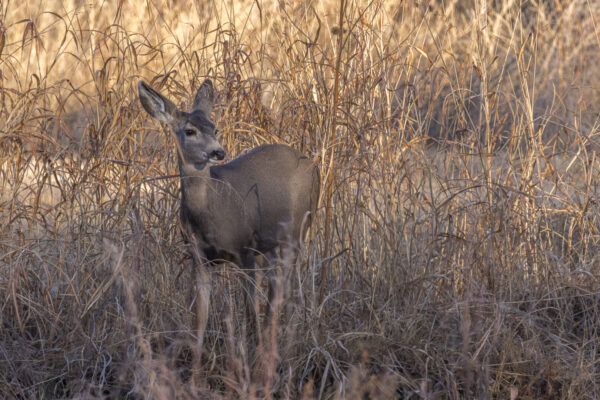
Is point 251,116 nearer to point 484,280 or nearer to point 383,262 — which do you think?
point 383,262

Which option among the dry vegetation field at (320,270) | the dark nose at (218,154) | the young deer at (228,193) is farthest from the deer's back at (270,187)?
the dark nose at (218,154)

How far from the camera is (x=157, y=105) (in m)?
4.02

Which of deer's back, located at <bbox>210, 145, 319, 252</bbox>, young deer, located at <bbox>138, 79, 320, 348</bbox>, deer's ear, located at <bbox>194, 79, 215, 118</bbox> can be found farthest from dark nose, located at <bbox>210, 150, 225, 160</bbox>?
deer's ear, located at <bbox>194, 79, 215, 118</bbox>

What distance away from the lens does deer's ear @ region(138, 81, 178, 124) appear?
393cm

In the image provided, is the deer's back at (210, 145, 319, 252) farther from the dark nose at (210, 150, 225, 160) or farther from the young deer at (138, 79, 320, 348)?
the dark nose at (210, 150, 225, 160)

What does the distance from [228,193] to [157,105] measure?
572 millimetres

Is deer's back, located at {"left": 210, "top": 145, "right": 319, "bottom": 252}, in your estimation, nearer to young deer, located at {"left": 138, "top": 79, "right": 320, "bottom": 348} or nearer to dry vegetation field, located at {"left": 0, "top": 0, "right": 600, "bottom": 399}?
young deer, located at {"left": 138, "top": 79, "right": 320, "bottom": 348}

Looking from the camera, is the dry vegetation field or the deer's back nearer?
the dry vegetation field

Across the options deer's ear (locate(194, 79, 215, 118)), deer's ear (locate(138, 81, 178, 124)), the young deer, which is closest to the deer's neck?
the young deer

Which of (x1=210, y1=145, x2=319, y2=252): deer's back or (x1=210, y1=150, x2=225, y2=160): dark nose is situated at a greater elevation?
(x1=210, y1=150, x2=225, y2=160): dark nose

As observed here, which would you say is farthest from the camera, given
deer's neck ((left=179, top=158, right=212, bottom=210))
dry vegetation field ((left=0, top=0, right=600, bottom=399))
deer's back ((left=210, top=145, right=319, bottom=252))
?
deer's back ((left=210, top=145, right=319, bottom=252))

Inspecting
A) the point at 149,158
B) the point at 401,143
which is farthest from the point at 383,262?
the point at 149,158

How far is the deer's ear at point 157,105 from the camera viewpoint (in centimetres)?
393

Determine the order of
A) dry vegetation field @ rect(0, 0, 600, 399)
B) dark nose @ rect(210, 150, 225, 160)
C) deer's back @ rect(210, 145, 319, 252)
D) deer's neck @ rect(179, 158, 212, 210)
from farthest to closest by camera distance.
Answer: deer's back @ rect(210, 145, 319, 252) < deer's neck @ rect(179, 158, 212, 210) < dark nose @ rect(210, 150, 225, 160) < dry vegetation field @ rect(0, 0, 600, 399)
